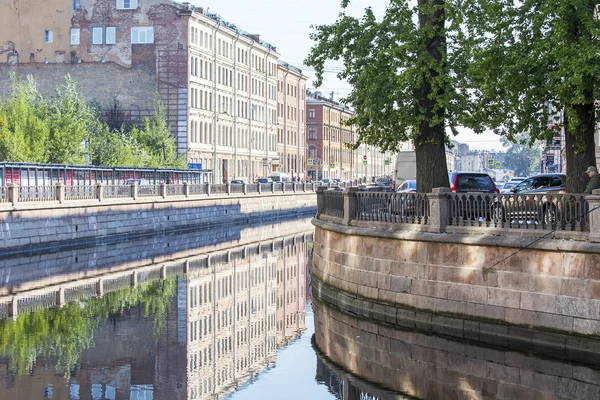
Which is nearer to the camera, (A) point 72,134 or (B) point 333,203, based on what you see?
(B) point 333,203

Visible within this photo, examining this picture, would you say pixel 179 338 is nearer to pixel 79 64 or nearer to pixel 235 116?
pixel 79 64

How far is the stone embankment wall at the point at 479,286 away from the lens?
67.1ft

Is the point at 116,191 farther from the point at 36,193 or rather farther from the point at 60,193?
the point at 36,193

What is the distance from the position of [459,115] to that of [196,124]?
65.0 meters

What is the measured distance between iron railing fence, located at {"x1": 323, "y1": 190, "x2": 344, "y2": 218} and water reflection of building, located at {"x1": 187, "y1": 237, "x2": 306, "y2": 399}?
8.87 feet

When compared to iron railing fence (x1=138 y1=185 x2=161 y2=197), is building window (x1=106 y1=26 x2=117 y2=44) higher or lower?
higher

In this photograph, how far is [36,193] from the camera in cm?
4706

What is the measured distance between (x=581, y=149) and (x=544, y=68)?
84.2 inches

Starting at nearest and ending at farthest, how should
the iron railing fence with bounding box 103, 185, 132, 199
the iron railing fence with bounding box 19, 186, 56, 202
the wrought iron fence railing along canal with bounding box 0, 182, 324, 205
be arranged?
the wrought iron fence railing along canal with bounding box 0, 182, 324, 205, the iron railing fence with bounding box 19, 186, 56, 202, the iron railing fence with bounding box 103, 185, 132, 199

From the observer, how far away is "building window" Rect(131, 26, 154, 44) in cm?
8988

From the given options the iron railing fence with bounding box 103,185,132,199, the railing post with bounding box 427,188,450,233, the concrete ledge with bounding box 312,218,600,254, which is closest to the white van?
the iron railing fence with bounding box 103,185,132,199

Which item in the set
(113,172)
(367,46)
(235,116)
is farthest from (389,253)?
(235,116)

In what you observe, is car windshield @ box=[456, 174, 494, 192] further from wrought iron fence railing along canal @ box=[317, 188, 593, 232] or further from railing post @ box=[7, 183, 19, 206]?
railing post @ box=[7, 183, 19, 206]

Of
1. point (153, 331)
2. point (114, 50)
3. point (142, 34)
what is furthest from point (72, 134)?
point (153, 331)
